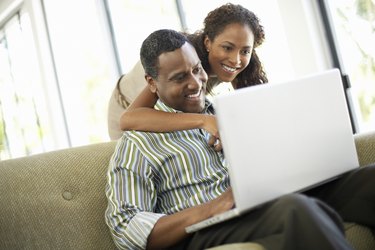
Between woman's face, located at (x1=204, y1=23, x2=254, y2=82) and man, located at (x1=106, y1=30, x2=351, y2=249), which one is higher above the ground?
woman's face, located at (x1=204, y1=23, x2=254, y2=82)

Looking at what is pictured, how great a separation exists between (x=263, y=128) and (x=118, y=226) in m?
0.48

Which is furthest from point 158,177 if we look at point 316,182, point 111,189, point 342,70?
point 342,70

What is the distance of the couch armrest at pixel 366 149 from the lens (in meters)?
1.62

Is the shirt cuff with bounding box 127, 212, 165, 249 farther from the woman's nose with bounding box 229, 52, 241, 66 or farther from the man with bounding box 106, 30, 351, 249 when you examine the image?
the woman's nose with bounding box 229, 52, 241, 66

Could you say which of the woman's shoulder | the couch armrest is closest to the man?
the couch armrest

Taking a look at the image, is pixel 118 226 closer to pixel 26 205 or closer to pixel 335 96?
pixel 26 205

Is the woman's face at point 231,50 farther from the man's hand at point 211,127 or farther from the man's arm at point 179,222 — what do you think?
the man's arm at point 179,222

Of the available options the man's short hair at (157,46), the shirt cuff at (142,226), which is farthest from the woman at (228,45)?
the shirt cuff at (142,226)

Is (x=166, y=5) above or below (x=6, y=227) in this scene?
above

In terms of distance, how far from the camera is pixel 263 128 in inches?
44.7

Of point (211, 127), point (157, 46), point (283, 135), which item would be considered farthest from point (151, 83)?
point (283, 135)

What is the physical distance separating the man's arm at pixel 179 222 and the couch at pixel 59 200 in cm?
27

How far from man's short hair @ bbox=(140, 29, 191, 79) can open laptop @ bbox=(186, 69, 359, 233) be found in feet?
1.50

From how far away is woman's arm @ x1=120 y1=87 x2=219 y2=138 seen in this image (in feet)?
4.95
